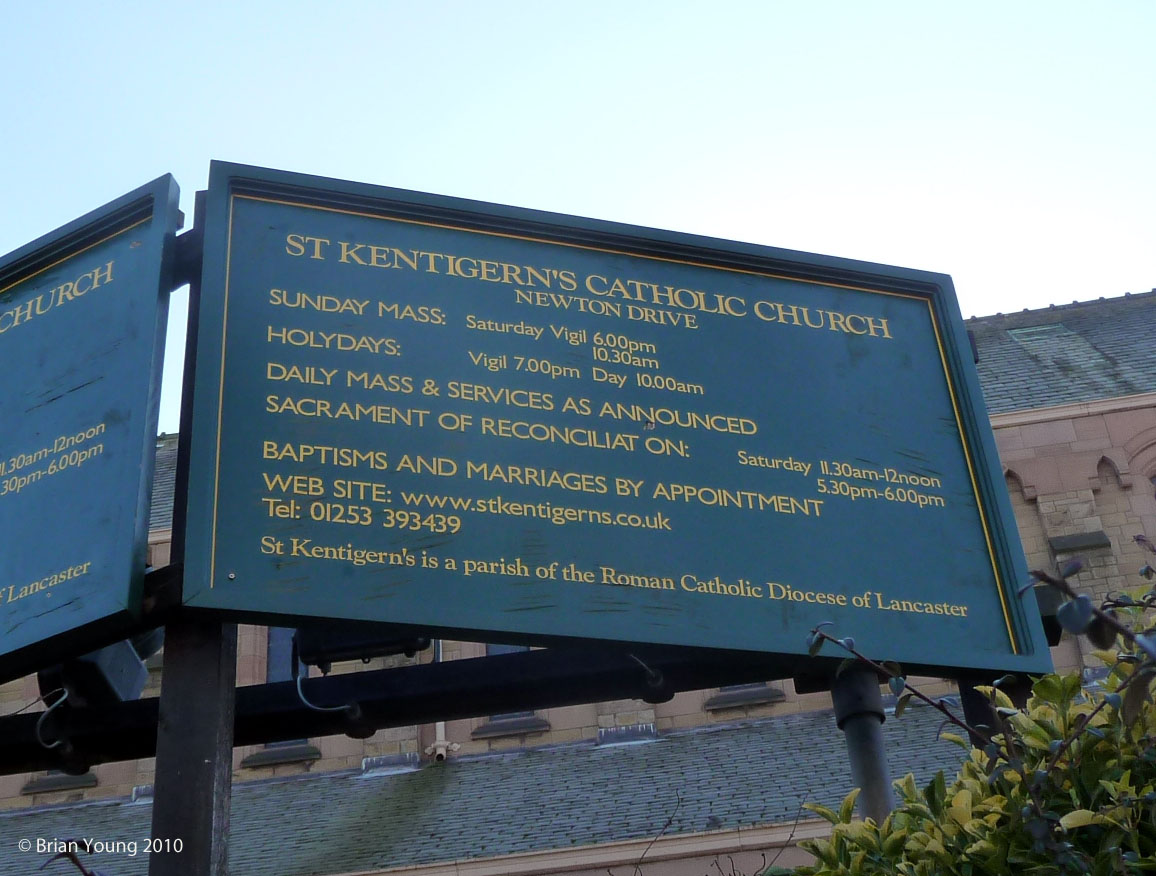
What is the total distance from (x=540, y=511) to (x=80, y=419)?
1981 millimetres

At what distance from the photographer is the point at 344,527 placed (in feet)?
21.3

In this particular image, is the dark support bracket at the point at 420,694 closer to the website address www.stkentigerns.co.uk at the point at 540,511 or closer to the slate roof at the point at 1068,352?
the website address www.stkentigerns.co.uk at the point at 540,511

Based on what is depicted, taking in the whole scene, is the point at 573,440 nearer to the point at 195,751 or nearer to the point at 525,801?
the point at 195,751

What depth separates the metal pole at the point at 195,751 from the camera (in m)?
5.80

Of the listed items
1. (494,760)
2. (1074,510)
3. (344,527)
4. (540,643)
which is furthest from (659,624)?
(1074,510)

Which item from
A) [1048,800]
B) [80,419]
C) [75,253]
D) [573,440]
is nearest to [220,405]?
[80,419]

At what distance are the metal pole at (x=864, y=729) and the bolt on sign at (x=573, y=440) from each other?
40cm

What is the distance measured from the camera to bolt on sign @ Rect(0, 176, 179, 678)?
624 centimetres

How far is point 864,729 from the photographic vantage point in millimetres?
7332

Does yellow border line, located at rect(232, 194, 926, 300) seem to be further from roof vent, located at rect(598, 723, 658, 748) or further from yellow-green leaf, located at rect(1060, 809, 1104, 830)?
roof vent, located at rect(598, 723, 658, 748)

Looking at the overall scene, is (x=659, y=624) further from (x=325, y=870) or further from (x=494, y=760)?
(x=494, y=760)

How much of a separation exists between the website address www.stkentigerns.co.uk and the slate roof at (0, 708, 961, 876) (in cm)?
666

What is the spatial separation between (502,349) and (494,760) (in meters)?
10.00

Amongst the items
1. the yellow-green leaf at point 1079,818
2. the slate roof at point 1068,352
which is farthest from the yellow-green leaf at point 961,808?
the slate roof at point 1068,352
